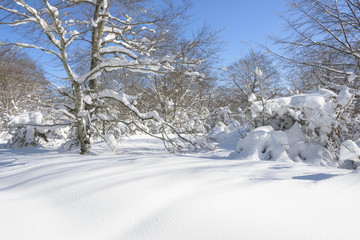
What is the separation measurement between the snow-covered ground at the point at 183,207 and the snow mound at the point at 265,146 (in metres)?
2.57

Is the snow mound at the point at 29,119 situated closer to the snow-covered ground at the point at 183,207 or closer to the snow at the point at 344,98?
the snow-covered ground at the point at 183,207

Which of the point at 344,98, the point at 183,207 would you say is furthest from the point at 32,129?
the point at 344,98

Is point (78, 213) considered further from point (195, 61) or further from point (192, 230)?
point (195, 61)

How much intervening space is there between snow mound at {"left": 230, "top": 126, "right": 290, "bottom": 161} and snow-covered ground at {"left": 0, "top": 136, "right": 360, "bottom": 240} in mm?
2574

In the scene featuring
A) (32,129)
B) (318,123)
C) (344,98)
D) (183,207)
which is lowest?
(183,207)

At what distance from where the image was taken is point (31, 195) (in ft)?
4.66

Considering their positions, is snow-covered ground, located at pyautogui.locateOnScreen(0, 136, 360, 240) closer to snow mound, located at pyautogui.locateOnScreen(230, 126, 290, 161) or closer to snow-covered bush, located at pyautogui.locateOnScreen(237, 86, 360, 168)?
snow mound, located at pyautogui.locateOnScreen(230, 126, 290, 161)

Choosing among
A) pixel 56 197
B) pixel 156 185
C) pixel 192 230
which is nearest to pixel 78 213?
pixel 56 197

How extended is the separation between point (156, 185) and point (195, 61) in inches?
137

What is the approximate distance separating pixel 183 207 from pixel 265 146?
12.1 ft

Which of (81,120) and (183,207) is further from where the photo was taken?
(81,120)

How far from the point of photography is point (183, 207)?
1.13m

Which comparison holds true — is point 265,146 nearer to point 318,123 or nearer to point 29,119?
point 318,123

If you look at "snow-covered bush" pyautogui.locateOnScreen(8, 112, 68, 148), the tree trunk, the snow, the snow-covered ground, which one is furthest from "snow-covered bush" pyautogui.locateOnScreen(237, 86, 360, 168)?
"snow-covered bush" pyautogui.locateOnScreen(8, 112, 68, 148)
